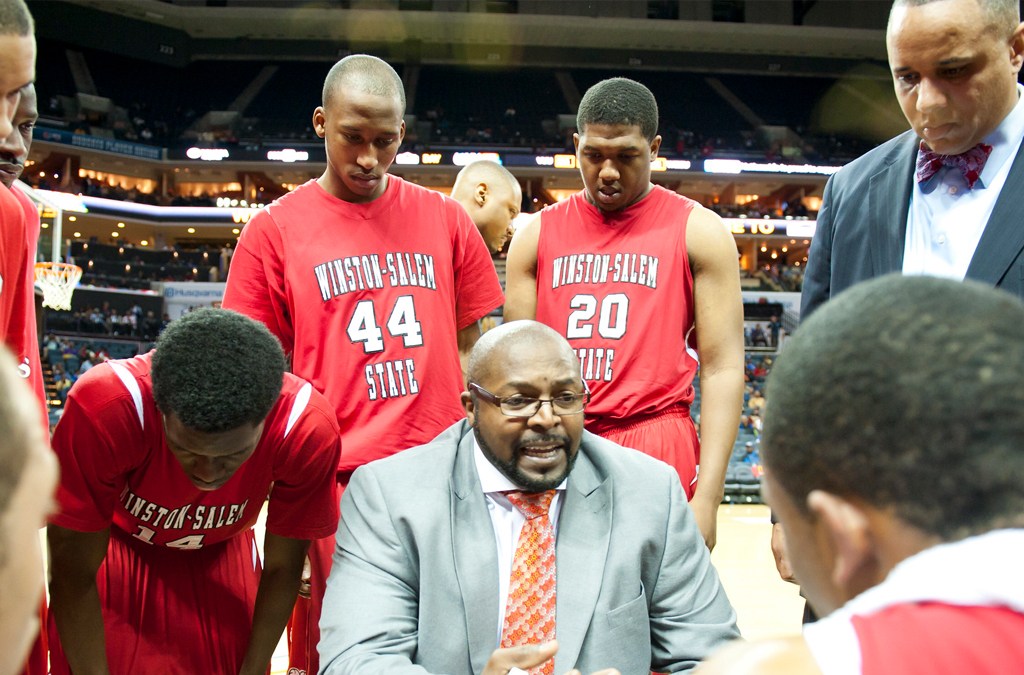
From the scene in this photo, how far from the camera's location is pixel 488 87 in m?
33.1

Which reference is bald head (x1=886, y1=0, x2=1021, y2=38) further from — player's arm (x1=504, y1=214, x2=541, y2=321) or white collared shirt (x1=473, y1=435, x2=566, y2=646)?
player's arm (x1=504, y1=214, x2=541, y2=321)

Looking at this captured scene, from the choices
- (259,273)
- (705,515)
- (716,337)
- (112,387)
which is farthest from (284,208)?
(705,515)

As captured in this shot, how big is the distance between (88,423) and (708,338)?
190cm

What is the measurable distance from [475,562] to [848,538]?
5.26 feet

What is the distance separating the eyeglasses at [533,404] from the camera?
2.59 meters

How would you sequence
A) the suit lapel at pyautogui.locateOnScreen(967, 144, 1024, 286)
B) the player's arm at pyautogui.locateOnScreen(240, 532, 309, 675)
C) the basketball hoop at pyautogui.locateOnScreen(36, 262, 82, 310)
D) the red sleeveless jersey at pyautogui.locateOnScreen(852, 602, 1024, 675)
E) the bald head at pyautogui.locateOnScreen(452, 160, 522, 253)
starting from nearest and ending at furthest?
the red sleeveless jersey at pyautogui.locateOnScreen(852, 602, 1024, 675) < the suit lapel at pyautogui.locateOnScreen(967, 144, 1024, 286) < the player's arm at pyautogui.locateOnScreen(240, 532, 309, 675) < the bald head at pyautogui.locateOnScreen(452, 160, 522, 253) < the basketball hoop at pyautogui.locateOnScreen(36, 262, 82, 310)

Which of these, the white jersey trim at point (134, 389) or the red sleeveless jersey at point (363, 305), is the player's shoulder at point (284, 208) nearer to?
the red sleeveless jersey at point (363, 305)

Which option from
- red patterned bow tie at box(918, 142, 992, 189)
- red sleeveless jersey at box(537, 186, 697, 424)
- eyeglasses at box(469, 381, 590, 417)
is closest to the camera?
red patterned bow tie at box(918, 142, 992, 189)

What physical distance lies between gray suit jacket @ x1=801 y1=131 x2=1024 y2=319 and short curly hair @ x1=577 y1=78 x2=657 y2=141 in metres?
0.75

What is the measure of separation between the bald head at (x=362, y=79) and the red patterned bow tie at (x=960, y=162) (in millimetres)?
Result: 1484

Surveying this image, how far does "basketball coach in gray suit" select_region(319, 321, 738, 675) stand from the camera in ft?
7.73

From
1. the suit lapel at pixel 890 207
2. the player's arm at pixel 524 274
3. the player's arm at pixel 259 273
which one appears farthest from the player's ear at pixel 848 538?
the player's arm at pixel 524 274

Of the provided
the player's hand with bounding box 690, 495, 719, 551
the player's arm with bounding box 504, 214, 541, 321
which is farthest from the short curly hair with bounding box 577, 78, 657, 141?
the player's hand with bounding box 690, 495, 719, 551

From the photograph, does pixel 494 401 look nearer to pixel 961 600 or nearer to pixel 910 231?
pixel 910 231
